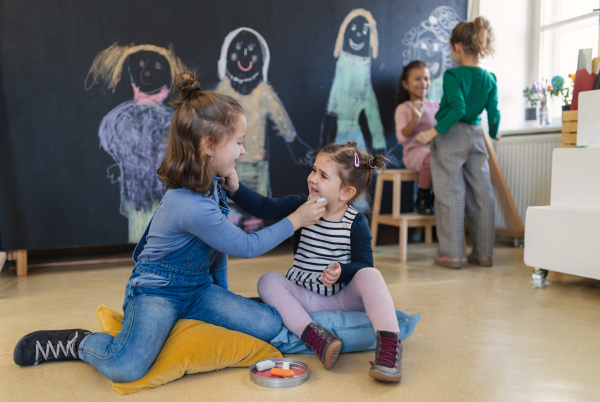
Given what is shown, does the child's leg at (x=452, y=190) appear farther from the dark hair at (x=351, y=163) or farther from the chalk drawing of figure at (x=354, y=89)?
the dark hair at (x=351, y=163)

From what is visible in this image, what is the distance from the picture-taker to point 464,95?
2.97 m

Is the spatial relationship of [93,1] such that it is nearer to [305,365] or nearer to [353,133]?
[353,133]

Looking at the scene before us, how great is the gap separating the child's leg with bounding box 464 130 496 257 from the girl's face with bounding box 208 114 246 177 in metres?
1.79

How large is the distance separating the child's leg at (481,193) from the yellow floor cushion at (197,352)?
183 cm

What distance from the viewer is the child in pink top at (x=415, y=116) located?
3342 mm

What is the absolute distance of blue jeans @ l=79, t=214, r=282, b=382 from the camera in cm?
138

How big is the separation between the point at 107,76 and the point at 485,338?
2.27 meters

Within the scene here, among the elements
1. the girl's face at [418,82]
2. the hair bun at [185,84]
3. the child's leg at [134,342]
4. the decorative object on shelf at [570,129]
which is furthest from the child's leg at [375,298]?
the girl's face at [418,82]

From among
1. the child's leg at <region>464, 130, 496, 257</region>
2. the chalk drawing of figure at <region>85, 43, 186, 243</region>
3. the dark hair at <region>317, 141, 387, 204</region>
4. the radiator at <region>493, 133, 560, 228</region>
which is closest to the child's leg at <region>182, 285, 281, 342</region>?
the dark hair at <region>317, 141, 387, 204</region>

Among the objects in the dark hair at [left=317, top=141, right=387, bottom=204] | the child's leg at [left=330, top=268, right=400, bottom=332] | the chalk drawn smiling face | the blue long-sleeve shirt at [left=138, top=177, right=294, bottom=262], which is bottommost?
the child's leg at [left=330, top=268, right=400, bottom=332]

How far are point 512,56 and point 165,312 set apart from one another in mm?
3341

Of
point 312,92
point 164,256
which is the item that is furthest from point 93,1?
point 164,256

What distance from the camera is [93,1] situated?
2.85 metres

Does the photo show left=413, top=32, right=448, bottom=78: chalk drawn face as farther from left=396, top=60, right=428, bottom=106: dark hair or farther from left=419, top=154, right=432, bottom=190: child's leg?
left=419, top=154, right=432, bottom=190: child's leg
